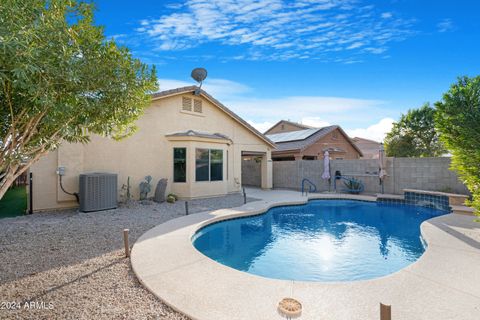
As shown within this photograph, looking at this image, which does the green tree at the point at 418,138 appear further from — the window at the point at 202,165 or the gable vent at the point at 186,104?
the gable vent at the point at 186,104

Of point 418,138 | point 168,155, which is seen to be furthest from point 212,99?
point 418,138

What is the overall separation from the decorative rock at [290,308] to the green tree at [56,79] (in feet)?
14.2

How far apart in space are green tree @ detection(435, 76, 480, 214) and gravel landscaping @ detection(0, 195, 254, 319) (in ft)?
28.1

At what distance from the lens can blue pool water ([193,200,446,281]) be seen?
580cm

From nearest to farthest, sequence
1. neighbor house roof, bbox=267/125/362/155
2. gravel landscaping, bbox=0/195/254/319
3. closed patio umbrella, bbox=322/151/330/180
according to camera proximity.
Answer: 1. gravel landscaping, bbox=0/195/254/319
2. closed patio umbrella, bbox=322/151/330/180
3. neighbor house roof, bbox=267/125/362/155

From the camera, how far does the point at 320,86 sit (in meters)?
16.5

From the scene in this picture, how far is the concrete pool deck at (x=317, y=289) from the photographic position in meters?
3.33

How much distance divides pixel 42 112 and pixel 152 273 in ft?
10.8

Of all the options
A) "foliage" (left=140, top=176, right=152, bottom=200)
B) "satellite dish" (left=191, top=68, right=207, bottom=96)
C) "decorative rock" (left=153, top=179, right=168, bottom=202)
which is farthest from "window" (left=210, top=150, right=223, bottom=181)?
"satellite dish" (left=191, top=68, right=207, bottom=96)

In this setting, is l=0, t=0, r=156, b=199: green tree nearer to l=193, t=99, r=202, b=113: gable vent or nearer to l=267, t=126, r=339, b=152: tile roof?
l=193, t=99, r=202, b=113: gable vent

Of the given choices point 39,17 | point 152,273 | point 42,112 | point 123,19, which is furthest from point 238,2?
point 152,273

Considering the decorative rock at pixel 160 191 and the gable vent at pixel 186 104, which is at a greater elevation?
the gable vent at pixel 186 104

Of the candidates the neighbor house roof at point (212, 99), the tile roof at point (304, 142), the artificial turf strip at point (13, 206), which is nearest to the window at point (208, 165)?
the neighbor house roof at point (212, 99)

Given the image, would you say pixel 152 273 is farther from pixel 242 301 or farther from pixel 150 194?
pixel 150 194
